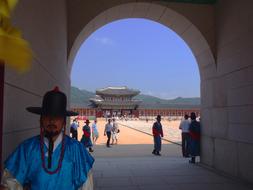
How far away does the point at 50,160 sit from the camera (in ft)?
7.97

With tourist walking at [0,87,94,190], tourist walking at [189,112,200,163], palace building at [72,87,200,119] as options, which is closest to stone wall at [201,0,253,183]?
tourist walking at [189,112,200,163]

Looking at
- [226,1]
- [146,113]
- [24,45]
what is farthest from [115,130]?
[146,113]

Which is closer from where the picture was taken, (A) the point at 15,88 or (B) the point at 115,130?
(A) the point at 15,88

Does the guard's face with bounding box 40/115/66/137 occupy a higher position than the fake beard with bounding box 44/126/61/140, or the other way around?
the guard's face with bounding box 40/115/66/137

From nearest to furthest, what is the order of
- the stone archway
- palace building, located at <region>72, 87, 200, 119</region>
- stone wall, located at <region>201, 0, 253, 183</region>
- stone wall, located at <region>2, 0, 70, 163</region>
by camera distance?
stone wall, located at <region>2, 0, 70, 163</region>, stone wall, located at <region>201, 0, 253, 183</region>, the stone archway, palace building, located at <region>72, 87, 200, 119</region>

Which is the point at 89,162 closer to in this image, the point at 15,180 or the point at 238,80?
the point at 15,180

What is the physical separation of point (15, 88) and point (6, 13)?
7.28 feet

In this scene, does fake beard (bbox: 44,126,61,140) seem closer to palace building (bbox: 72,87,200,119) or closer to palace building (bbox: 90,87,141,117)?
palace building (bbox: 90,87,141,117)

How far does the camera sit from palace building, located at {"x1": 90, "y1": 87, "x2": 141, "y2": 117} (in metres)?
78.7

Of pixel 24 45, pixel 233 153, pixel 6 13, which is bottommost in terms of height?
pixel 233 153

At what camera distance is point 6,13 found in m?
1.15

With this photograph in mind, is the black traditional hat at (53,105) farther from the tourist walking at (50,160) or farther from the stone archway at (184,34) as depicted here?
the stone archway at (184,34)

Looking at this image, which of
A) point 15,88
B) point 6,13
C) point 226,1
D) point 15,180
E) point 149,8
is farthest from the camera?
point 149,8

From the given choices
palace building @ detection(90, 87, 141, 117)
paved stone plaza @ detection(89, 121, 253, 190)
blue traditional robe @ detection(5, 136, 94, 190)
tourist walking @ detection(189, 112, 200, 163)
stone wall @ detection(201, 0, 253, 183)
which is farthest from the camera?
palace building @ detection(90, 87, 141, 117)
